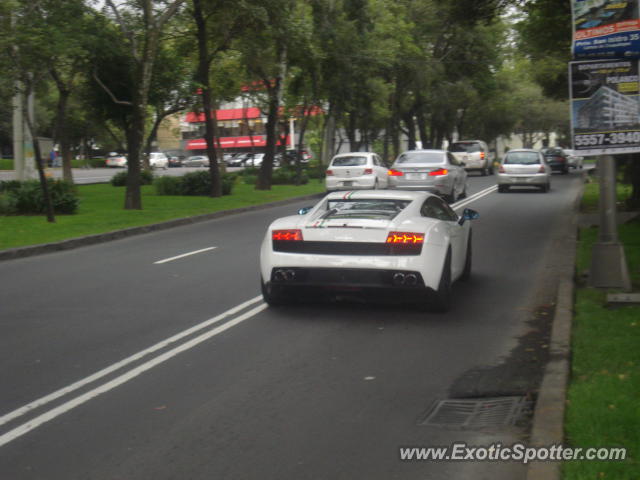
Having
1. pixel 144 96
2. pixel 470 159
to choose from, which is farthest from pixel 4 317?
pixel 470 159

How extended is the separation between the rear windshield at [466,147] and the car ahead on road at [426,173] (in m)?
21.0

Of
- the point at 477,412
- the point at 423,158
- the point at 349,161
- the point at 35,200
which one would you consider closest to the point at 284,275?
the point at 477,412

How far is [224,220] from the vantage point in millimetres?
22328

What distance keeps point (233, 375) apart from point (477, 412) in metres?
2.00

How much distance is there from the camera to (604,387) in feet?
18.7

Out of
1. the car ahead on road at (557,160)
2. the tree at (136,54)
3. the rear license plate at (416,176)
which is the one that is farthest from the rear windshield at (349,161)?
the car ahead on road at (557,160)

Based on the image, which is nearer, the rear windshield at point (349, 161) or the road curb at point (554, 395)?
the road curb at point (554, 395)

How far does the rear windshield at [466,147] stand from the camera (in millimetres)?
46362

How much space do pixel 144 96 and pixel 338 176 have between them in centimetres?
925

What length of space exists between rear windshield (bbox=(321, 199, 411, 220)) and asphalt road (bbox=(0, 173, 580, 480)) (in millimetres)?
1049

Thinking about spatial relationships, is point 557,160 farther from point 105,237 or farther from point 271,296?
point 271,296

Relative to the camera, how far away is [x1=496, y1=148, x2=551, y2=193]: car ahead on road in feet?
99.9

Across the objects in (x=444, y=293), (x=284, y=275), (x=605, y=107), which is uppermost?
(x=605, y=107)

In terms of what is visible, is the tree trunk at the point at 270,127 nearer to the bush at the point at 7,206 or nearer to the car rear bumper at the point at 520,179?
the car rear bumper at the point at 520,179
